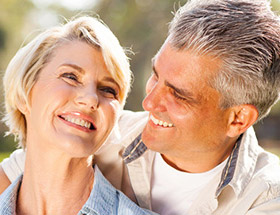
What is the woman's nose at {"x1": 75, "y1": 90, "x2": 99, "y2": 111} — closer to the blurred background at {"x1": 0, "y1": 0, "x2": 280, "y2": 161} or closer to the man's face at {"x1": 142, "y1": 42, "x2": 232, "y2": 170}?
the man's face at {"x1": 142, "y1": 42, "x2": 232, "y2": 170}

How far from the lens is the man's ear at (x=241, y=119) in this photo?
2375mm

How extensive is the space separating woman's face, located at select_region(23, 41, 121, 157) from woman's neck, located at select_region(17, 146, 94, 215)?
95 mm

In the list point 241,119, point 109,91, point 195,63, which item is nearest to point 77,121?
point 109,91

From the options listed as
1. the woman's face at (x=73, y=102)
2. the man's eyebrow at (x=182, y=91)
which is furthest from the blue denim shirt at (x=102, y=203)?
the man's eyebrow at (x=182, y=91)

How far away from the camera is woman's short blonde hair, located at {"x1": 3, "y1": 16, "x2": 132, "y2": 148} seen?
2.28 m

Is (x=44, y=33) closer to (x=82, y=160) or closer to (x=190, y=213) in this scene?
(x=82, y=160)

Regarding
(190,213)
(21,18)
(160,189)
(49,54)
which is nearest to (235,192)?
(190,213)

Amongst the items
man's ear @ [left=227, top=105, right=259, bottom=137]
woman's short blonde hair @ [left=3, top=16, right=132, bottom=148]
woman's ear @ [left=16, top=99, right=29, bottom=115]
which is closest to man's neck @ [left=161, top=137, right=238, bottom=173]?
man's ear @ [left=227, top=105, right=259, bottom=137]

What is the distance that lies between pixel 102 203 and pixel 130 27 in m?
10.5

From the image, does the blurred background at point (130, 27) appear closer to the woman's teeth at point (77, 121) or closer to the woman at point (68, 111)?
the woman at point (68, 111)

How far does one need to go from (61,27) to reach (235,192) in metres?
1.30

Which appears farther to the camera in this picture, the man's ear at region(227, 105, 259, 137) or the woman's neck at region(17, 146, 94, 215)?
the man's ear at region(227, 105, 259, 137)

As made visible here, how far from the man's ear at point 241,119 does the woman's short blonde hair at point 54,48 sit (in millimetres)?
628

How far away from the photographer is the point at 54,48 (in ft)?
7.49
